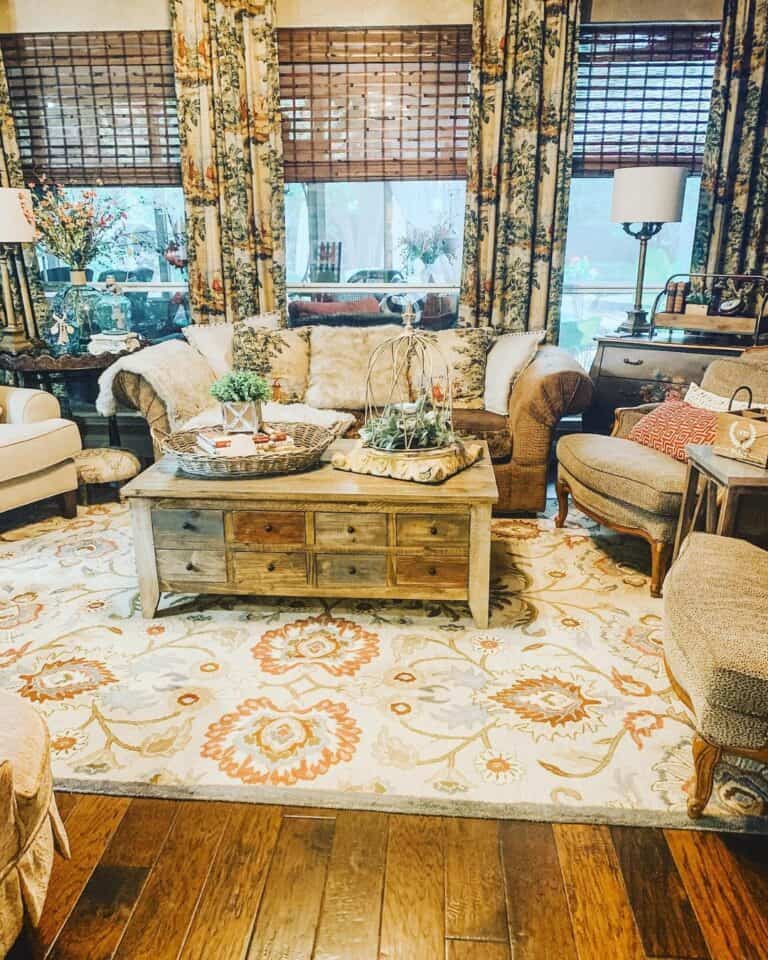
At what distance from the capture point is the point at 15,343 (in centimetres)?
418

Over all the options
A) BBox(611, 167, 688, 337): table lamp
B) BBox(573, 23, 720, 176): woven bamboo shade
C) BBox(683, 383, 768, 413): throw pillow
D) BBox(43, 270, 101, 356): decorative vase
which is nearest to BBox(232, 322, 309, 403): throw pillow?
BBox(43, 270, 101, 356): decorative vase

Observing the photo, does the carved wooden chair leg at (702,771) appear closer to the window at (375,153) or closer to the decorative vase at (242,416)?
the decorative vase at (242,416)

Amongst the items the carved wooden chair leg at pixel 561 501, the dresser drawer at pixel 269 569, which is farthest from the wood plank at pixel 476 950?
the carved wooden chair leg at pixel 561 501

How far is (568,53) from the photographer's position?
407cm

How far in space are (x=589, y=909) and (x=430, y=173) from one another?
13.0 feet

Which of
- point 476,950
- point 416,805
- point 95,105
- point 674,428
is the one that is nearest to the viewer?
point 476,950

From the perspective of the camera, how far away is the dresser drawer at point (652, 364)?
146 inches

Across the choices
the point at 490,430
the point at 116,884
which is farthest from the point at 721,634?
the point at 490,430

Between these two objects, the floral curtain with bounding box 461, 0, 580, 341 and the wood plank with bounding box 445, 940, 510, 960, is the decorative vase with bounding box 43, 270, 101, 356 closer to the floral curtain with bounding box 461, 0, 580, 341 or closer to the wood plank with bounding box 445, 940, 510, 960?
the floral curtain with bounding box 461, 0, 580, 341

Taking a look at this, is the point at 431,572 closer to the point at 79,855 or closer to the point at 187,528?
the point at 187,528

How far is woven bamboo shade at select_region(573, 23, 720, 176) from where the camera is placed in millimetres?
4148

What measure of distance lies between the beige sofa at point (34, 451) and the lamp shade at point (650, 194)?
302 centimetres

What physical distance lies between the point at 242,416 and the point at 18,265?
2.77 meters

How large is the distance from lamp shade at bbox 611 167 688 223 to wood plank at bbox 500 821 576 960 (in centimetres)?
312
